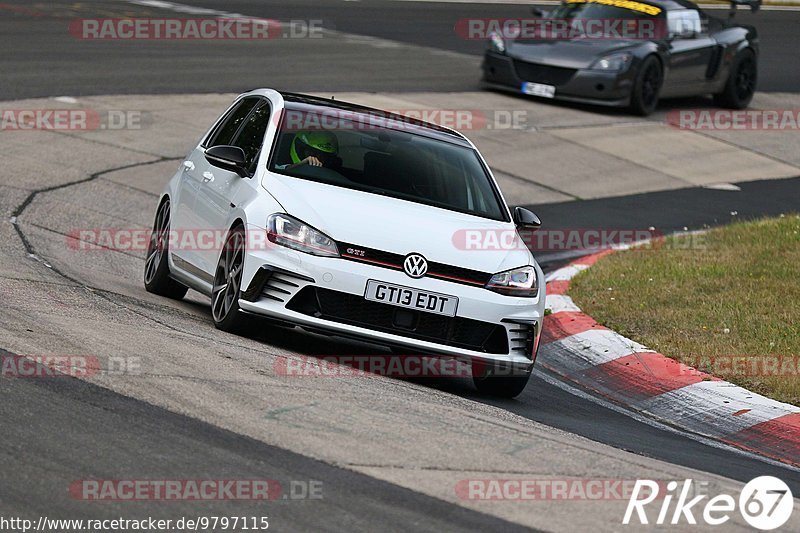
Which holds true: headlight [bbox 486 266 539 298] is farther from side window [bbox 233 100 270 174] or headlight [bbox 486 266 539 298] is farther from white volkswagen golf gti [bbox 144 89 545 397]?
side window [bbox 233 100 270 174]

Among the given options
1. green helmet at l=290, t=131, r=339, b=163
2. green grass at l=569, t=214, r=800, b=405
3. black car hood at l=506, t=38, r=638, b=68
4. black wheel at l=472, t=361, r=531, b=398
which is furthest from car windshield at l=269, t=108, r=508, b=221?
black car hood at l=506, t=38, r=638, b=68

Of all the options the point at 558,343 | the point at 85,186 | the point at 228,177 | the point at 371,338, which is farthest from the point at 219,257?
the point at 85,186

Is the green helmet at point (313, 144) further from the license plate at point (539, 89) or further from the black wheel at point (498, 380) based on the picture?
the license plate at point (539, 89)

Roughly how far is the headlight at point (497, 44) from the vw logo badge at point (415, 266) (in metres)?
13.2

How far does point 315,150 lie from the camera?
354 inches

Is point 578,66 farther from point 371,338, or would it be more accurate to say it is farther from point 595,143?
point 371,338

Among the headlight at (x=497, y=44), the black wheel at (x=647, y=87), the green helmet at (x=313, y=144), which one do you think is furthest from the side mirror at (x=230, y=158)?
the black wheel at (x=647, y=87)

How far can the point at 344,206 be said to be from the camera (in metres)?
8.30

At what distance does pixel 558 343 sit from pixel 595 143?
9.25 m

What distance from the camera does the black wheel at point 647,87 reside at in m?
20.8

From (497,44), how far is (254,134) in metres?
12.0

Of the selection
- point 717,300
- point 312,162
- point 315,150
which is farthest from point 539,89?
point 312,162

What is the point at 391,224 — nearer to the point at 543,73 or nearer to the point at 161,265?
the point at 161,265

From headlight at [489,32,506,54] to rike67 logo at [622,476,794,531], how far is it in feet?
49.3
